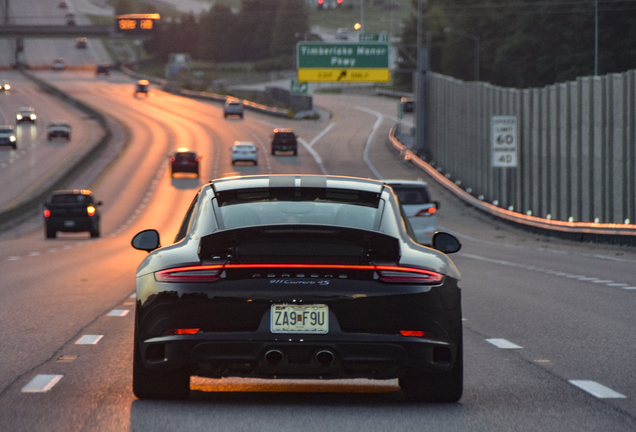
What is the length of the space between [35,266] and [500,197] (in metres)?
31.8

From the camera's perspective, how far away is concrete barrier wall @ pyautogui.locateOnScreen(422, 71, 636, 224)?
1374 inches

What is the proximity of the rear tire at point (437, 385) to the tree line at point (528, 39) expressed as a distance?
214 ft

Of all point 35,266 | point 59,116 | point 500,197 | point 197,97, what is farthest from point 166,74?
point 35,266

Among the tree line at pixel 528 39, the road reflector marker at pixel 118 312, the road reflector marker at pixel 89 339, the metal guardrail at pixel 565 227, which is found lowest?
the metal guardrail at pixel 565 227

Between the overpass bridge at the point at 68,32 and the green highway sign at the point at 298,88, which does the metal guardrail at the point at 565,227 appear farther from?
the overpass bridge at the point at 68,32

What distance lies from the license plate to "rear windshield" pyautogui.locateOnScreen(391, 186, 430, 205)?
18444 millimetres

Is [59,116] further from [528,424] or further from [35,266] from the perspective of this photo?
[528,424]

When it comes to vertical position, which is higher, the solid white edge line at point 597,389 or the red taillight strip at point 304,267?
the red taillight strip at point 304,267

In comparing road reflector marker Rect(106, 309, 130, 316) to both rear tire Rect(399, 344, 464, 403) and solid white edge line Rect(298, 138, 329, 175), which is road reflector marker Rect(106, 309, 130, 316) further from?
solid white edge line Rect(298, 138, 329, 175)

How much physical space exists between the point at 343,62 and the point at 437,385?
59.5 meters

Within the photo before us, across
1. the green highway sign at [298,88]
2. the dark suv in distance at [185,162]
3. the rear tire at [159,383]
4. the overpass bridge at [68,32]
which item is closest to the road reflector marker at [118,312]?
the rear tire at [159,383]

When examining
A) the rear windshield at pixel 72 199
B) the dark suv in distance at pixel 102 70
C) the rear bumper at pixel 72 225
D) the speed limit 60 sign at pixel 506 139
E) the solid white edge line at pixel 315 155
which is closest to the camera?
the rear bumper at pixel 72 225

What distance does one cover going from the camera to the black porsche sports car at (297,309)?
256 inches

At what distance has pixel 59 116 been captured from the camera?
321ft
